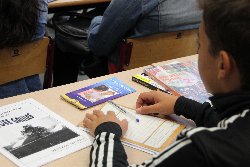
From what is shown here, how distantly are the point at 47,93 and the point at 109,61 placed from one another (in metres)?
0.85

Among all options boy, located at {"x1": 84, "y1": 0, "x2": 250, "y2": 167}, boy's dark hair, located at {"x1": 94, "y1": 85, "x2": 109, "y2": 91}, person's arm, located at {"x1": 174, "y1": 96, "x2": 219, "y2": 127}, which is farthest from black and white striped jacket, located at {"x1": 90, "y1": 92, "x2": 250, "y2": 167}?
boy's dark hair, located at {"x1": 94, "y1": 85, "x2": 109, "y2": 91}

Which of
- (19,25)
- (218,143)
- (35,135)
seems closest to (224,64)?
(218,143)

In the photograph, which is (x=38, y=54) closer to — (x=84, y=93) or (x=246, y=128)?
(x=84, y=93)

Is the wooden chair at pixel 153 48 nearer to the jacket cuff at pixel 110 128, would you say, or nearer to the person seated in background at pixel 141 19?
the person seated in background at pixel 141 19

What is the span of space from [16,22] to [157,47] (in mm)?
653

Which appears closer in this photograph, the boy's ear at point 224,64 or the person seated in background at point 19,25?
the boy's ear at point 224,64

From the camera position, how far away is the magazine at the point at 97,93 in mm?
1291

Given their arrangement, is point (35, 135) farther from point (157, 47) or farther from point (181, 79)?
point (157, 47)

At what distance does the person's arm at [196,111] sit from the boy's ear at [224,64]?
0.94 ft

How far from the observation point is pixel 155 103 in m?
1.28

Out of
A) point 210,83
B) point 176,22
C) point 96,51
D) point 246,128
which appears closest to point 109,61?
point 96,51

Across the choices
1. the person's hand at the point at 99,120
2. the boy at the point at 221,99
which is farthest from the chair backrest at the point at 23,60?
the boy at the point at 221,99

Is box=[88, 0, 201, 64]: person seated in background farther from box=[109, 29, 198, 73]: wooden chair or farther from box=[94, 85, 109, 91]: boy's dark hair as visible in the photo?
box=[94, 85, 109, 91]: boy's dark hair

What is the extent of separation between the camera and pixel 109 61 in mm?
2158
